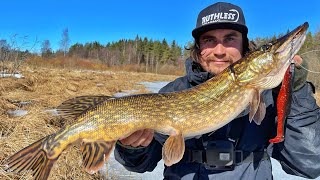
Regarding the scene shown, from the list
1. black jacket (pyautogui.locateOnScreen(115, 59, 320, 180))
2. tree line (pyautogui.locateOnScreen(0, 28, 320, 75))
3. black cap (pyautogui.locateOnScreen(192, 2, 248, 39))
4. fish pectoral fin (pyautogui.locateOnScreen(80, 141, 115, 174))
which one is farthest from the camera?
tree line (pyautogui.locateOnScreen(0, 28, 320, 75))

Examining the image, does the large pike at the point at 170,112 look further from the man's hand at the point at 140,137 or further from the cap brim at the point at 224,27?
the cap brim at the point at 224,27

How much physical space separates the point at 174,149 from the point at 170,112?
0.66 feet

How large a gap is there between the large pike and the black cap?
390 millimetres

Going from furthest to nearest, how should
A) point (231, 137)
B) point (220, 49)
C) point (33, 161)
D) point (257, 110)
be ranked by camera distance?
point (220, 49)
point (231, 137)
point (257, 110)
point (33, 161)

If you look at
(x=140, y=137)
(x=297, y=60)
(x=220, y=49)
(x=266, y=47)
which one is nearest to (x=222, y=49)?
(x=220, y=49)

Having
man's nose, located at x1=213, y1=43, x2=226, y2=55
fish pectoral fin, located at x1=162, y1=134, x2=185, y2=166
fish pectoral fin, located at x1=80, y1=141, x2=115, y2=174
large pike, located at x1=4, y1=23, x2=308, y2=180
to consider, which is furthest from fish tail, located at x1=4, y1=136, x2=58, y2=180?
man's nose, located at x1=213, y1=43, x2=226, y2=55

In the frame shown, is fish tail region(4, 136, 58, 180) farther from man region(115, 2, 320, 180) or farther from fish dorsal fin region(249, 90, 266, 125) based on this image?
fish dorsal fin region(249, 90, 266, 125)

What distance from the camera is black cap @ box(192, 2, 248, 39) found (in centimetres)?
201

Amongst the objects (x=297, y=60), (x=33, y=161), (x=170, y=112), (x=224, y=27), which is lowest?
(x=33, y=161)

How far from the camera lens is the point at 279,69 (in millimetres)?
1610

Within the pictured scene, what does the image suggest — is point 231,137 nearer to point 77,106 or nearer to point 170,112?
point 170,112

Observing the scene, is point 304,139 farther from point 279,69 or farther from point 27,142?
point 27,142

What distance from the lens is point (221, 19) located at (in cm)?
200

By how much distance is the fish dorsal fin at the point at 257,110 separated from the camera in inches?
63.6
